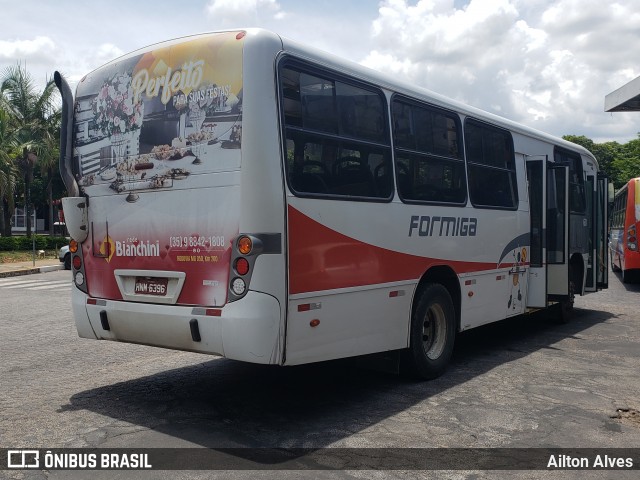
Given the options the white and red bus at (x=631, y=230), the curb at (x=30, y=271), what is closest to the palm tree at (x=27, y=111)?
the curb at (x=30, y=271)

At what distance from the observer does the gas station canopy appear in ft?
113

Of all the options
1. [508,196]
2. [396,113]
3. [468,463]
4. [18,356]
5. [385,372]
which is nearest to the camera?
[468,463]

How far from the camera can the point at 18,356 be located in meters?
8.15

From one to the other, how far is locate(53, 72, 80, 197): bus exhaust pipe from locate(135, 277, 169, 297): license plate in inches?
47.2

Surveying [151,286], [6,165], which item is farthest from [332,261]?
[6,165]

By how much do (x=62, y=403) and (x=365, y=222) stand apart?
3.19 metres

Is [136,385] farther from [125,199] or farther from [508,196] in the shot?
[508,196]

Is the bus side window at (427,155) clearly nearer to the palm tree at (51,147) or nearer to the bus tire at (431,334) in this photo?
the bus tire at (431,334)

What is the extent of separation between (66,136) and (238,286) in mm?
2619

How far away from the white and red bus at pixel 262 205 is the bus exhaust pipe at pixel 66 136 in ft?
0.06

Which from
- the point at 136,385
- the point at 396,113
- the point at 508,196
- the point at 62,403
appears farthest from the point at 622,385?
the point at 62,403

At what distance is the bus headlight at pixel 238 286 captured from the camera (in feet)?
16.4

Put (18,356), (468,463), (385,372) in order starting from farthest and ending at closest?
(18,356) < (385,372) < (468,463)

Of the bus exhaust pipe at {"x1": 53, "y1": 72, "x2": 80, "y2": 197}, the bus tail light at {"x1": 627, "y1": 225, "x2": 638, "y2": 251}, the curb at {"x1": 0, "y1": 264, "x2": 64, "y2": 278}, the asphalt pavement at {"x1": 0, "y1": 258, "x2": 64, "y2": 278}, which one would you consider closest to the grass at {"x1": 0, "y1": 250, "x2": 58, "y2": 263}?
the asphalt pavement at {"x1": 0, "y1": 258, "x2": 64, "y2": 278}
